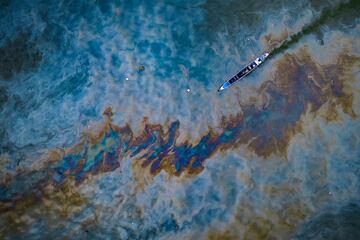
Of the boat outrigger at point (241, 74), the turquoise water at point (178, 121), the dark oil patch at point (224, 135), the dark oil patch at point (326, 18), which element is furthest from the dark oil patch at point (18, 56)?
the dark oil patch at point (326, 18)

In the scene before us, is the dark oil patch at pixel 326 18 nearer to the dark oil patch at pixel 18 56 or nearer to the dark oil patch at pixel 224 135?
the dark oil patch at pixel 224 135

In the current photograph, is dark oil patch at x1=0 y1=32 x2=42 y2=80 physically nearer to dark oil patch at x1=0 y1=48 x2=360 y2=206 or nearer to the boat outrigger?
dark oil patch at x1=0 y1=48 x2=360 y2=206

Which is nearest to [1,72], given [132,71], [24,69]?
[24,69]

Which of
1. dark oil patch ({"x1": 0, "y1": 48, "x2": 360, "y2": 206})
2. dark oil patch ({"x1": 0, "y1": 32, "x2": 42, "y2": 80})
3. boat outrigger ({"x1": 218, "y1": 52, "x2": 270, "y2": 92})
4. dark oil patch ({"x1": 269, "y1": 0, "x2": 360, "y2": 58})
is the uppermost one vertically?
dark oil patch ({"x1": 0, "y1": 32, "x2": 42, "y2": 80})

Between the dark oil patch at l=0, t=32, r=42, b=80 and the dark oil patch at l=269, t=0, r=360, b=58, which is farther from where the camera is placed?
the dark oil patch at l=269, t=0, r=360, b=58

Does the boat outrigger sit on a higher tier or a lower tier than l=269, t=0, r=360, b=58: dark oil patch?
lower

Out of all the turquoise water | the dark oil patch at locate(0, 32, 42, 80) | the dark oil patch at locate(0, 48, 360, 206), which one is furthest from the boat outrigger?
the dark oil patch at locate(0, 32, 42, 80)

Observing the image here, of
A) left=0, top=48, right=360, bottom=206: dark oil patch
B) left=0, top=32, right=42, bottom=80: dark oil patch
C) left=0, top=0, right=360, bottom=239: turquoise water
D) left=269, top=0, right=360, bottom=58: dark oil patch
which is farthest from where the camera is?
left=269, top=0, right=360, bottom=58: dark oil patch
